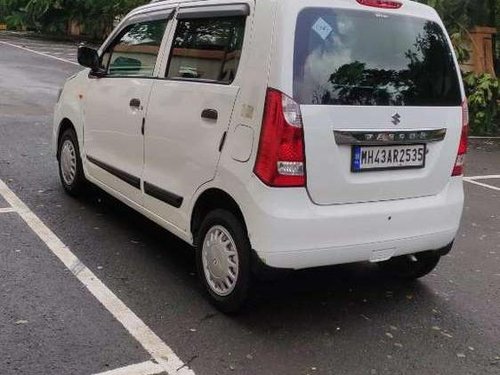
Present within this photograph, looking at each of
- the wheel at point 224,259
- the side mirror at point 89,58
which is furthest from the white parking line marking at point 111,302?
the side mirror at point 89,58

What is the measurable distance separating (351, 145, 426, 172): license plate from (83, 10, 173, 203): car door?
1.75 m

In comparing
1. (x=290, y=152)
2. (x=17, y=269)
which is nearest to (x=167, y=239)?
(x=17, y=269)

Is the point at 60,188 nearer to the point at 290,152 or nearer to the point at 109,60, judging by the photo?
the point at 109,60

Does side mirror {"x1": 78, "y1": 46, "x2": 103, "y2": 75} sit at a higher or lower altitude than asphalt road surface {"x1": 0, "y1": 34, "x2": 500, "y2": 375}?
higher

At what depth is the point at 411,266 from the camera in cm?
473

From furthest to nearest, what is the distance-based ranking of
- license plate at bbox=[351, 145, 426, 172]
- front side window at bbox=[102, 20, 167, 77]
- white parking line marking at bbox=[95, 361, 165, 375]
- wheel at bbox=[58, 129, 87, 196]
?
wheel at bbox=[58, 129, 87, 196], front side window at bbox=[102, 20, 167, 77], license plate at bbox=[351, 145, 426, 172], white parking line marking at bbox=[95, 361, 165, 375]

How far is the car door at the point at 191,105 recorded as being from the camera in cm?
394

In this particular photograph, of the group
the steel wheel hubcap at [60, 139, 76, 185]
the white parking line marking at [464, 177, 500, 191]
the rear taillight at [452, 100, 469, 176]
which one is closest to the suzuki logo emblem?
the rear taillight at [452, 100, 469, 176]

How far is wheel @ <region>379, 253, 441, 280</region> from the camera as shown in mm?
4616

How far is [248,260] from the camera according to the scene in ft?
12.3

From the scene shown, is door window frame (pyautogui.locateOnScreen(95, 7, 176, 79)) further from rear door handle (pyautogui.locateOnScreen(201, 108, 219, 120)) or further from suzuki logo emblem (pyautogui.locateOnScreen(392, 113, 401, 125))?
suzuki logo emblem (pyautogui.locateOnScreen(392, 113, 401, 125))

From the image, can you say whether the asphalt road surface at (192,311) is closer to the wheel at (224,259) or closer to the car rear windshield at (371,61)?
the wheel at (224,259)

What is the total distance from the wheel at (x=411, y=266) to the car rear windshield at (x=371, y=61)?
112 centimetres

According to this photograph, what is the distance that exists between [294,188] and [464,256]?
8.29ft
